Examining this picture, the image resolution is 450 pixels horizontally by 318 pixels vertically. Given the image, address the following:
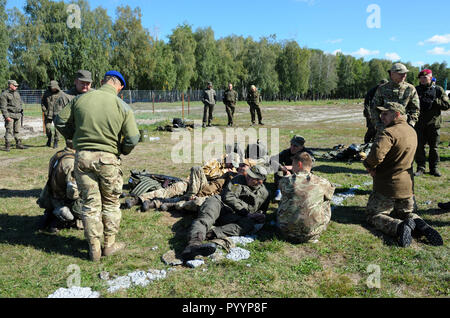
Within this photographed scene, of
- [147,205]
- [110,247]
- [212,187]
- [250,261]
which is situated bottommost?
[250,261]

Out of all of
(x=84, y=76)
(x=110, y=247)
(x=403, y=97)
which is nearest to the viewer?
(x=110, y=247)

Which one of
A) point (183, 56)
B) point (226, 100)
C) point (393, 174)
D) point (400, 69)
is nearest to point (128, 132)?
point (393, 174)

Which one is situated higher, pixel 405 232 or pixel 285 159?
pixel 285 159

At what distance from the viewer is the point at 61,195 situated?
4.64m

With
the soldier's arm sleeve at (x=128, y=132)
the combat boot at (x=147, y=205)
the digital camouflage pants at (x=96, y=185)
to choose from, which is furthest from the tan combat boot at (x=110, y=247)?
the combat boot at (x=147, y=205)

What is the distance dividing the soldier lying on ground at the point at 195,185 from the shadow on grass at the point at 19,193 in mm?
2125

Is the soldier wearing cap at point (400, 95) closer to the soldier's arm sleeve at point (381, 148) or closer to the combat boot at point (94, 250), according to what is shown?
the soldier's arm sleeve at point (381, 148)

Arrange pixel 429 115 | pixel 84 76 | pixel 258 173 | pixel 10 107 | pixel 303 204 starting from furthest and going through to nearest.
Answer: pixel 10 107
pixel 429 115
pixel 84 76
pixel 258 173
pixel 303 204

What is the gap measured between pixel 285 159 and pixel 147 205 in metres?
2.97

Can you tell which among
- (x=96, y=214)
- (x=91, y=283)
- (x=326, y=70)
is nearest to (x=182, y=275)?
(x=91, y=283)

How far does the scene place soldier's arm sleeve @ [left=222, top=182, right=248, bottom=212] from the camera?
4695mm

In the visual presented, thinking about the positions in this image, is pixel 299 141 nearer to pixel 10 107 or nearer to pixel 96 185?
pixel 96 185

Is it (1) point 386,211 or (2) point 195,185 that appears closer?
(1) point 386,211

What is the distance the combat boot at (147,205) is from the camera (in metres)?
5.35
